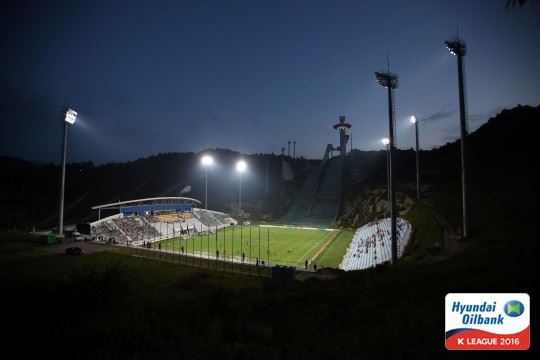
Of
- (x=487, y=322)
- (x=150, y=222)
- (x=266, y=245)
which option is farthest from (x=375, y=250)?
(x=150, y=222)

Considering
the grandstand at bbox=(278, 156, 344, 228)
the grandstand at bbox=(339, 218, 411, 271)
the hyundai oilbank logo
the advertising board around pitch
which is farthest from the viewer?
the grandstand at bbox=(278, 156, 344, 228)

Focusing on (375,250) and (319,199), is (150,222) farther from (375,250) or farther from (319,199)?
(319,199)

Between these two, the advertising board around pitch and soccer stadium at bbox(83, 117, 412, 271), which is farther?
soccer stadium at bbox(83, 117, 412, 271)

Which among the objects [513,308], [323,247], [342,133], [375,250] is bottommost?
[323,247]

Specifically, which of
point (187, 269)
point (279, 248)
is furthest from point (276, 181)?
point (187, 269)

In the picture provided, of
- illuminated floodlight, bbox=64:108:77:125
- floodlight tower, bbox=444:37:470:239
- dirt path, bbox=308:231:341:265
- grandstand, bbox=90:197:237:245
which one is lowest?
dirt path, bbox=308:231:341:265

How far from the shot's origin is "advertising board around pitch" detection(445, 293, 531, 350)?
6761 mm

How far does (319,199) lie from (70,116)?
65.0m

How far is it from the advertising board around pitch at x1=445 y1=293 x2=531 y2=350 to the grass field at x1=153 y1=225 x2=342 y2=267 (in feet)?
86.1

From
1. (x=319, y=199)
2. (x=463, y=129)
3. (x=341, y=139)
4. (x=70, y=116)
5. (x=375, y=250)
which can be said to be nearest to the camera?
(x=463, y=129)

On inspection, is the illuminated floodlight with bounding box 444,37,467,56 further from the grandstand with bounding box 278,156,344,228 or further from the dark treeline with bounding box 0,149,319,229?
the dark treeline with bounding box 0,149,319,229

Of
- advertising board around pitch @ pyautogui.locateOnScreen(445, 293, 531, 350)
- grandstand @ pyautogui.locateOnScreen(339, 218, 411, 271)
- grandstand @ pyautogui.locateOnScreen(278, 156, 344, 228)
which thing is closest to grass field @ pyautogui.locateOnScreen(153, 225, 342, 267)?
grandstand @ pyautogui.locateOnScreen(339, 218, 411, 271)

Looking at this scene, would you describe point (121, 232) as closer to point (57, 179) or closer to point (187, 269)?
point (187, 269)

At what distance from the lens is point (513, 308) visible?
754 cm
